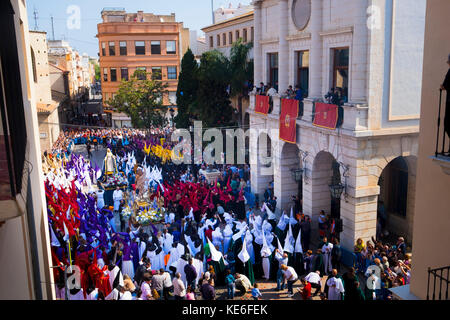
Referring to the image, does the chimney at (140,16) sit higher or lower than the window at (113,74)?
higher

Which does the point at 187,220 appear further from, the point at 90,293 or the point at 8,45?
the point at 8,45

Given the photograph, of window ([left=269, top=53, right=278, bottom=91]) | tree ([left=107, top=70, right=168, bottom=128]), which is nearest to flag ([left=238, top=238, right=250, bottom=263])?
window ([left=269, top=53, right=278, bottom=91])

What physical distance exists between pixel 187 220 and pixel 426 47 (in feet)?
34.4

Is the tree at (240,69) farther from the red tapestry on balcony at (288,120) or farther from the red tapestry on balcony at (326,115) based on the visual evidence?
the red tapestry on balcony at (326,115)

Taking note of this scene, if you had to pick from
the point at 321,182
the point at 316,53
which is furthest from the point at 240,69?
the point at 321,182

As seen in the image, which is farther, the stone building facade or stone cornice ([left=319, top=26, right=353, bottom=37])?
stone cornice ([left=319, top=26, right=353, bottom=37])

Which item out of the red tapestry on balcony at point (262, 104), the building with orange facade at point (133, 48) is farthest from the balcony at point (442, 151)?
the building with orange facade at point (133, 48)

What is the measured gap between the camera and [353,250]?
14750 millimetres

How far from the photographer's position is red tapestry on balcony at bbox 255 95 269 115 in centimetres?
2033

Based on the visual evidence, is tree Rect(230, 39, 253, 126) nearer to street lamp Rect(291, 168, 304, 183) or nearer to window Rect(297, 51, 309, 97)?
window Rect(297, 51, 309, 97)

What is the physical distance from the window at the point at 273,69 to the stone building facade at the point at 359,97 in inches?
60.1

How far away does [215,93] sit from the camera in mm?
29734

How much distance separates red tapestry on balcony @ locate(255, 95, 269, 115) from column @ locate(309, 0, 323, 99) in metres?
3.71

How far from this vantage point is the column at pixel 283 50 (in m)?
18.5
